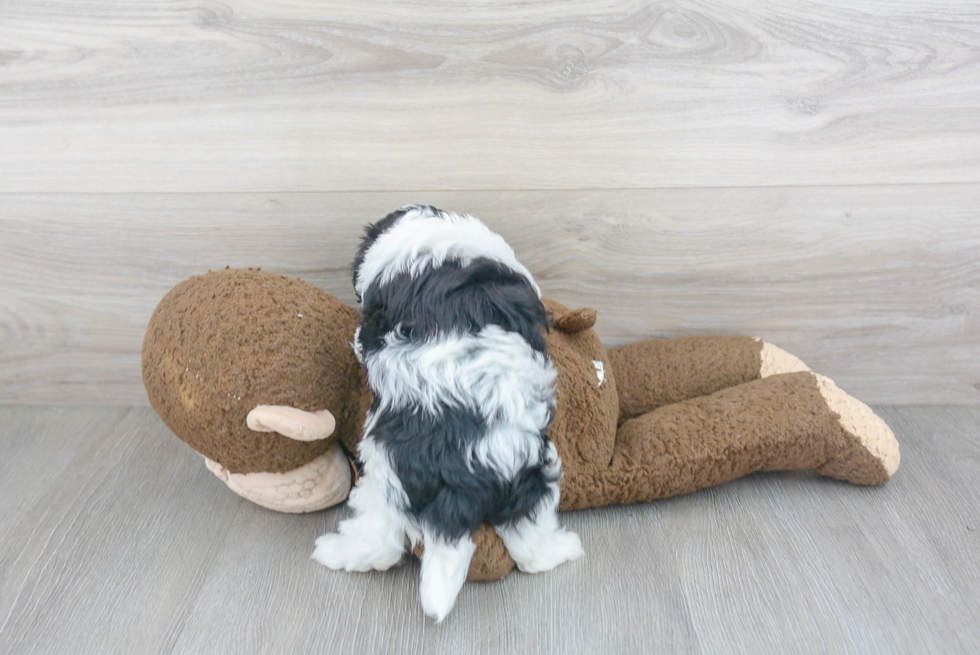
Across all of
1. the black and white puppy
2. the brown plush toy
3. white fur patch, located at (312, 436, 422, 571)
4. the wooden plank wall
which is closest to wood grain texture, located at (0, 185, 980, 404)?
the wooden plank wall

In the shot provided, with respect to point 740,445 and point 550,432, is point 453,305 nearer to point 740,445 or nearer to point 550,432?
point 550,432

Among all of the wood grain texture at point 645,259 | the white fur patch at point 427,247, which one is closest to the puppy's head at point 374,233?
the white fur patch at point 427,247

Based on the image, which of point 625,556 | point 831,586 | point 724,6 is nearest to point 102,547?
point 625,556

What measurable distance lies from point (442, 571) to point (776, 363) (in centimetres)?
56

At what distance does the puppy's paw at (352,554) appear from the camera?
2.35ft

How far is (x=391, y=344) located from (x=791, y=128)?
0.60 meters

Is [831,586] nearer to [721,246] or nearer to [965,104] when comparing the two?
[721,246]

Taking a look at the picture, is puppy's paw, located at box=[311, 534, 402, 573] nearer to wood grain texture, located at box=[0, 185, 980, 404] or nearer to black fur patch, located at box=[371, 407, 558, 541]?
black fur patch, located at box=[371, 407, 558, 541]

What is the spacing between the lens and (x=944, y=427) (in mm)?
981

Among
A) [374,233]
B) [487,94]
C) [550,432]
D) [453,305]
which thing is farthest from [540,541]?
[487,94]

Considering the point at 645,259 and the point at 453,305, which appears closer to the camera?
the point at 453,305

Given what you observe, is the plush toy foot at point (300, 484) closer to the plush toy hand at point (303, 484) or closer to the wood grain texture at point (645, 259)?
the plush toy hand at point (303, 484)

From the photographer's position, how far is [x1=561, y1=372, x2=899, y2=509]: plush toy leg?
0.80 m

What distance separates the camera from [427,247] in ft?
2.31
